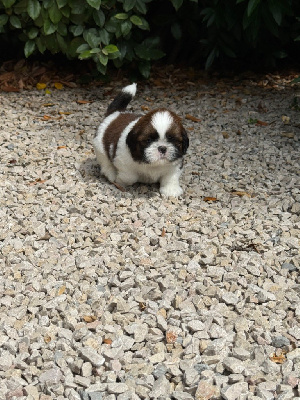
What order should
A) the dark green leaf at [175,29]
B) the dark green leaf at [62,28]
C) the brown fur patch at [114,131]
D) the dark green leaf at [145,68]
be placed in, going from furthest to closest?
the dark green leaf at [175,29], the dark green leaf at [145,68], the dark green leaf at [62,28], the brown fur patch at [114,131]

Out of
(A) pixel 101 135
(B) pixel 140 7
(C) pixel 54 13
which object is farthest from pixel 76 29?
(A) pixel 101 135

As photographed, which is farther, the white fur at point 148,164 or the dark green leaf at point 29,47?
the dark green leaf at point 29,47

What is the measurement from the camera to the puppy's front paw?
4.66m

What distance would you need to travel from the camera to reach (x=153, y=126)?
4.33 meters

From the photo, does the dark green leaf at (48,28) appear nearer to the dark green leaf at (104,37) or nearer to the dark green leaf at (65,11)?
the dark green leaf at (65,11)

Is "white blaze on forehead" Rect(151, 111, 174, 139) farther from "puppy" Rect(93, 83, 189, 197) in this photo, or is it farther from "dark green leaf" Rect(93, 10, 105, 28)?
"dark green leaf" Rect(93, 10, 105, 28)

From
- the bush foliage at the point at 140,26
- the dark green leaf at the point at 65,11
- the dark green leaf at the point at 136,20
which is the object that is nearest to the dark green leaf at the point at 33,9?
the bush foliage at the point at 140,26

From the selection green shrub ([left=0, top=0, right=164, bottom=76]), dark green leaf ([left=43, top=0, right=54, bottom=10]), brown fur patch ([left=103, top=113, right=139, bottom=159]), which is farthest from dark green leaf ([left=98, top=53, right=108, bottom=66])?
brown fur patch ([left=103, top=113, right=139, bottom=159])

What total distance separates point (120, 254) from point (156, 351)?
1.00 metres

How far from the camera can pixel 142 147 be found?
4387mm

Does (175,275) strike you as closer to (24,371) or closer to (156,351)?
(156,351)

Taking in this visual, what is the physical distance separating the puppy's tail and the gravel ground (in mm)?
531

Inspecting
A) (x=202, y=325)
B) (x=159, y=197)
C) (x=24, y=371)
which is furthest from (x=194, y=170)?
(x=24, y=371)

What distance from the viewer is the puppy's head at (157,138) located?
4.34 meters
